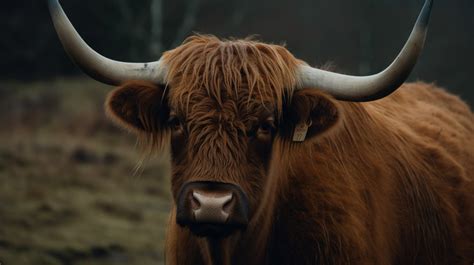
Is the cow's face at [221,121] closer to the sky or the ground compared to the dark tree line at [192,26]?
closer to the sky

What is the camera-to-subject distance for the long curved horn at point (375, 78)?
402cm

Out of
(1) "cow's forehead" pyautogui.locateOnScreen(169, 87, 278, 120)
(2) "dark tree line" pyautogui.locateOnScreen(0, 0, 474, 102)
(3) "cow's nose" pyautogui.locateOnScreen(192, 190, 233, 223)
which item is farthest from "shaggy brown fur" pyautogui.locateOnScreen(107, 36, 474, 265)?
(2) "dark tree line" pyautogui.locateOnScreen(0, 0, 474, 102)

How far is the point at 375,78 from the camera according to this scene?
4.25m

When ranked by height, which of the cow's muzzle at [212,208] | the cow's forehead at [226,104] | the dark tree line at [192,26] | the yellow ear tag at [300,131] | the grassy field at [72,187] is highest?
the cow's forehead at [226,104]

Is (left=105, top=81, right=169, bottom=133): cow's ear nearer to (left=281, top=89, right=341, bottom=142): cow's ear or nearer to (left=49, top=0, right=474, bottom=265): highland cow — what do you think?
(left=49, top=0, right=474, bottom=265): highland cow

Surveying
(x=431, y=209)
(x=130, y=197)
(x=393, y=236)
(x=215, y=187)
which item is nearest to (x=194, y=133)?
(x=215, y=187)

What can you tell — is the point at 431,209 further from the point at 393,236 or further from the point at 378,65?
the point at 378,65

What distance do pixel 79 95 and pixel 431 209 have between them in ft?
41.9

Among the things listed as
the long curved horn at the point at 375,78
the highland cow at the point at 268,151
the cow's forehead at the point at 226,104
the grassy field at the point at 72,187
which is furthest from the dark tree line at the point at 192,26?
the cow's forehead at the point at 226,104

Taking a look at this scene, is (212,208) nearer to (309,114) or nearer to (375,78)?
(309,114)

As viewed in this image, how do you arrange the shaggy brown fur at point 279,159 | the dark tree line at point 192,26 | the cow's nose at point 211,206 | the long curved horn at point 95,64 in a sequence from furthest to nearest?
the dark tree line at point 192,26, the long curved horn at point 95,64, the shaggy brown fur at point 279,159, the cow's nose at point 211,206

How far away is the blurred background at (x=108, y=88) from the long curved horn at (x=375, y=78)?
3.40 feet

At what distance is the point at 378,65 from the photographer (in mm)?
15039

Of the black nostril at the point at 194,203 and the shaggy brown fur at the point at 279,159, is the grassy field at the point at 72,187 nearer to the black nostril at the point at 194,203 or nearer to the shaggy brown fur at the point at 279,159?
the shaggy brown fur at the point at 279,159
